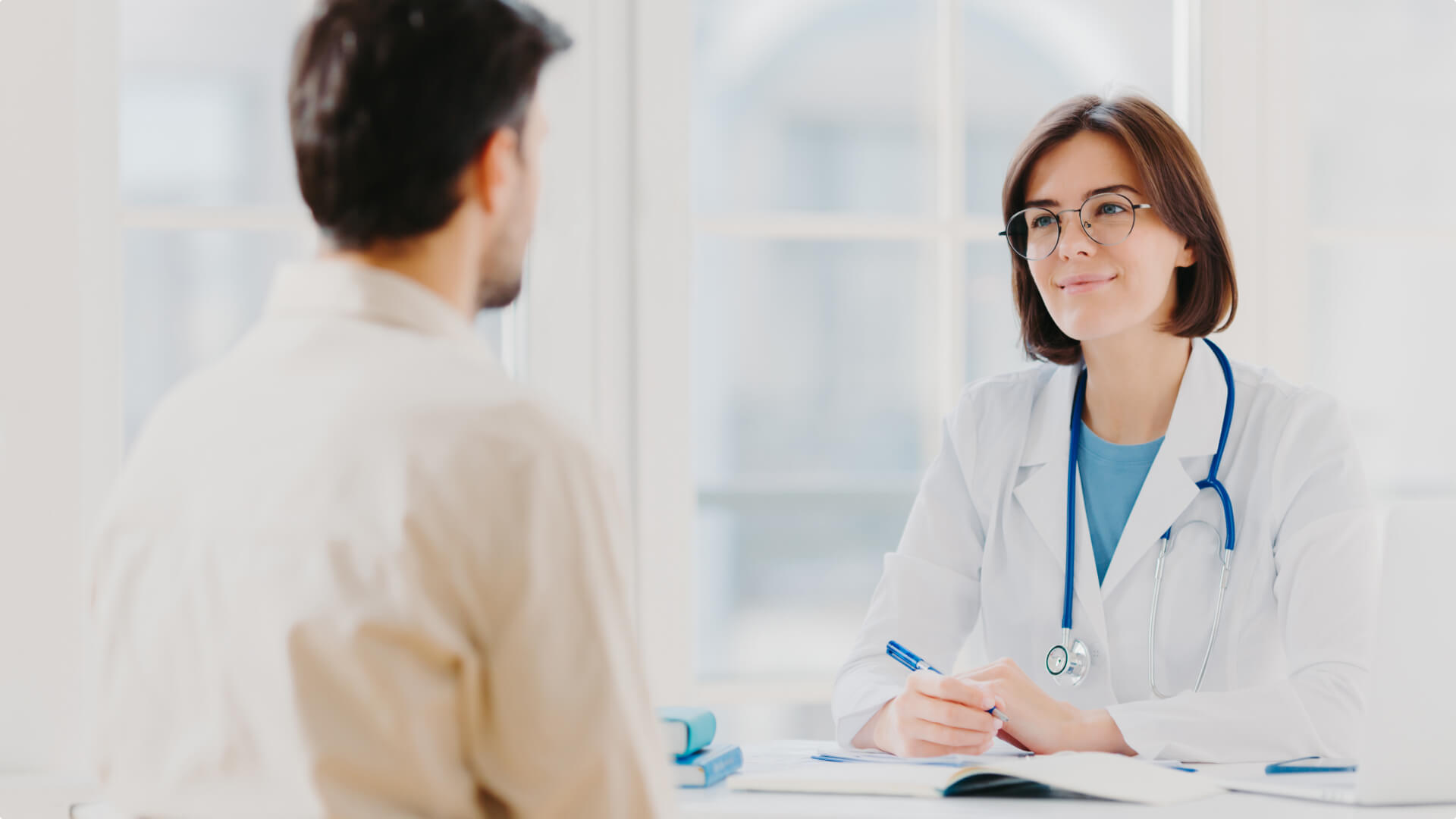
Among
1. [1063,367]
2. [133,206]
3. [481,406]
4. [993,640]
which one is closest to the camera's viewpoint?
[481,406]

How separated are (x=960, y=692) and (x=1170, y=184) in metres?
0.82

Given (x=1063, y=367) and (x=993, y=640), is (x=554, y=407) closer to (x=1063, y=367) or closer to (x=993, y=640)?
(x=993, y=640)

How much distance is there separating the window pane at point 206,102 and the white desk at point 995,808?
147 centimetres

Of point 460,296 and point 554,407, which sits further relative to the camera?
point 460,296

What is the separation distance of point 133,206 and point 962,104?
1505 mm

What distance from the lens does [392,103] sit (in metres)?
0.79

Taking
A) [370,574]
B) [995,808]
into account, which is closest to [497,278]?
[370,574]

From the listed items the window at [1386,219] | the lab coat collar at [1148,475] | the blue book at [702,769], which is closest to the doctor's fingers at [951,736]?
the blue book at [702,769]

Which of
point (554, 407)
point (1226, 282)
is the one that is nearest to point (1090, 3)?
point (1226, 282)

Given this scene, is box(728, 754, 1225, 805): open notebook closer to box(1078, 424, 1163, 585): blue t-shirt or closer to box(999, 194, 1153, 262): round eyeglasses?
box(1078, 424, 1163, 585): blue t-shirt

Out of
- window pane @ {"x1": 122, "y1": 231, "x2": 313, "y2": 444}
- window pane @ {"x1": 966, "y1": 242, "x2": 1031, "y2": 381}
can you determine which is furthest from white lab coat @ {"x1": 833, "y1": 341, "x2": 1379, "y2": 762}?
window pane @ {"x1": 122, "y1": 231, "x2": 313, "y2": 444}

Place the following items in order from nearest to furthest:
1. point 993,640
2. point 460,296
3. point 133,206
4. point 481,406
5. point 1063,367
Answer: point 481,406
point 460,296
point 993,640
point 1063,367
point 133,206

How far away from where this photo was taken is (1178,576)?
159 cm

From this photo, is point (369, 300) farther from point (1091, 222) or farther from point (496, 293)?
point (1091, 222)
